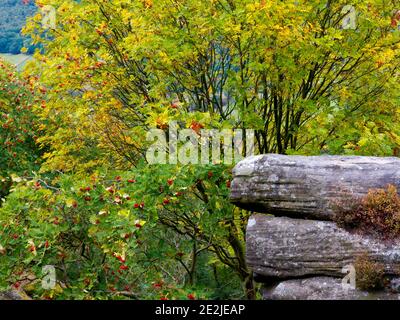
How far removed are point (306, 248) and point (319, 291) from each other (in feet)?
2.12

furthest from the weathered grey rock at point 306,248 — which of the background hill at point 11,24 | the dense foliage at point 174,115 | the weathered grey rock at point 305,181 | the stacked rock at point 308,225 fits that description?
the background hill at point 11,24

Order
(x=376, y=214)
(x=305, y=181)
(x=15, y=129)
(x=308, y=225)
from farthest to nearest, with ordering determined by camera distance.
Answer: (x=15, y=129) → (x=305, y=181) → (x=308, y=225) → (x=376, y=214)

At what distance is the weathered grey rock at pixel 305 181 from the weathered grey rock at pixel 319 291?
0.98 metres

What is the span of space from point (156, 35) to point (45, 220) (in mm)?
4108

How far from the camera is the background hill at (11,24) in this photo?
5384 centimetres

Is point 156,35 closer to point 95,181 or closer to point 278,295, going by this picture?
point 95,181

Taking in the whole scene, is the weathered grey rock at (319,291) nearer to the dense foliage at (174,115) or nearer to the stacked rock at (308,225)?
the stacked rock at (308,225)

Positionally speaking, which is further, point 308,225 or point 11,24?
point 11,24

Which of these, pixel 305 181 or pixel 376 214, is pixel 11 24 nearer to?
pixel 305 181

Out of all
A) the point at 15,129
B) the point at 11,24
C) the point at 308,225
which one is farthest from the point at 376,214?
the point at 11,24

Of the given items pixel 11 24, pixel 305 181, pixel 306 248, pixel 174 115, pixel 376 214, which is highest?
pixel 11 24

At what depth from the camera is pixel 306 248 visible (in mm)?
7887

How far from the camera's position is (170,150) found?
9953mm
